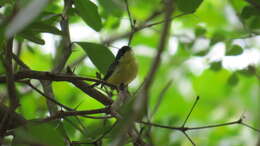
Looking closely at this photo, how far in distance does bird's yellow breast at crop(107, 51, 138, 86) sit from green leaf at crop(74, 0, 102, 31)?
0.40 m

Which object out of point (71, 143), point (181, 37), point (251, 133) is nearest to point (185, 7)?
point (71, 143)

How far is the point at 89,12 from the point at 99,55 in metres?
0.17

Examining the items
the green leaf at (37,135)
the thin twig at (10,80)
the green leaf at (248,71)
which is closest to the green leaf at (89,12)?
the thin twig at (10,80)

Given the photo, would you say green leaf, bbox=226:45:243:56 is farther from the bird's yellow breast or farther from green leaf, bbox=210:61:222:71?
the bird's yellow breast

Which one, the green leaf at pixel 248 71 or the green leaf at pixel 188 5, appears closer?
the green leaf at pixel 188 5

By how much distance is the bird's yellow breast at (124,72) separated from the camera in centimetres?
205

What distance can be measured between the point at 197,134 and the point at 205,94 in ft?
3.47

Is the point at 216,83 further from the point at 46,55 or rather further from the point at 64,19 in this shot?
Result: the point at 64,19

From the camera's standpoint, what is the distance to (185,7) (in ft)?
4.91

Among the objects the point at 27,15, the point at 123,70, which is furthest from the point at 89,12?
the point at 27,15

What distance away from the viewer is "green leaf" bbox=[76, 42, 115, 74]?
151 cm

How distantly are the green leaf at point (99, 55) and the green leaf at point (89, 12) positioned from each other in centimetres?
13

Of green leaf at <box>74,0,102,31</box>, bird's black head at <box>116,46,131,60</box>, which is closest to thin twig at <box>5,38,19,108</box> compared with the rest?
green leaf at <box>74,0,102,31</box>

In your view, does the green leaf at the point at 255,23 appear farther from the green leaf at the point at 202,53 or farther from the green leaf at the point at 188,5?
the green leaf at the point at 188,5
